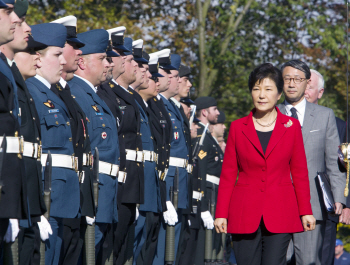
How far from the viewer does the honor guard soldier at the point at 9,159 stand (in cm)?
416

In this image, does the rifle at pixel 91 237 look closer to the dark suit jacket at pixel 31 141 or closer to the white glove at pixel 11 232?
the dark suit jacket at pixel 31 141

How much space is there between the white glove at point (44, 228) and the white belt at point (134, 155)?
193cm

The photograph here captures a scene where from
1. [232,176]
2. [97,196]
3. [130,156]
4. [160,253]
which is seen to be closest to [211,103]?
[160,253]

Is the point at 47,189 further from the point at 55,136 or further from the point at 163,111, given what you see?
the point at 163,111

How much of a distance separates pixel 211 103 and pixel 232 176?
7.23 metres

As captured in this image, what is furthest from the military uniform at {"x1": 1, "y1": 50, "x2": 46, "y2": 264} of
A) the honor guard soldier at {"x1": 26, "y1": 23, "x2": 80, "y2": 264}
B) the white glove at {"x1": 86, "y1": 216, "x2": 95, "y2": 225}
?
the white glove at {"x1": 86, "y1": 216, "x2": 95, "y2": 225}

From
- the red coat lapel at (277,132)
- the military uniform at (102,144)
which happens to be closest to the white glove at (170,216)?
the military uniform at (102,144)

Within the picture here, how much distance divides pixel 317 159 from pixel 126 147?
1842 mm

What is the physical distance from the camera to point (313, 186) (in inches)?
245

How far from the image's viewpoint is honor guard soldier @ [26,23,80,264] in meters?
5.36

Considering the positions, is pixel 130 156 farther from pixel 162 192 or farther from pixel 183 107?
pixel 183 107

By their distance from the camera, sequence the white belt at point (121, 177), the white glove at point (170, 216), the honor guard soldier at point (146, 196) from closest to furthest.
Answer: the white belt at point (121, 177) < the honor guard soldier at point (146, 196) < the white glove at point (170, 216)

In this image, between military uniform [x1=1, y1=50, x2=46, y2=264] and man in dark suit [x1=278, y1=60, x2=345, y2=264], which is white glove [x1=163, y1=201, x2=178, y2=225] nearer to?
man in dark suit [x1=278, y1=60, x2=345, y2=264]

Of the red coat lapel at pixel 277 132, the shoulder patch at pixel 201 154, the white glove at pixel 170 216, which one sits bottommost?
the shoulder patch at pixel 201 154
